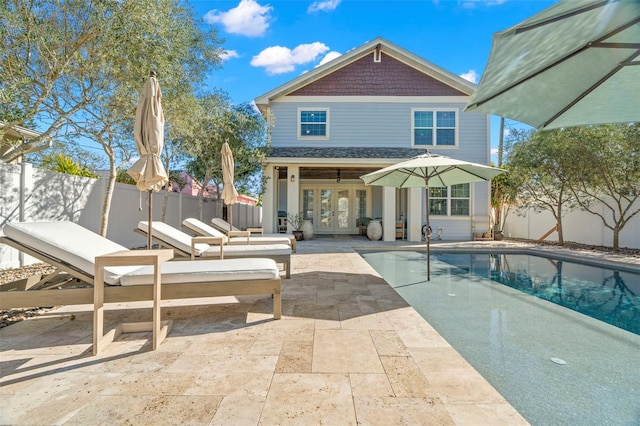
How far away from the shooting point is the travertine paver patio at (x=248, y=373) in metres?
1.83

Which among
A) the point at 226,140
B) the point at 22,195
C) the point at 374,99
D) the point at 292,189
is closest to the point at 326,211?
the point at 292,189

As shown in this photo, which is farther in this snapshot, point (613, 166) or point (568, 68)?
point (613, 166)

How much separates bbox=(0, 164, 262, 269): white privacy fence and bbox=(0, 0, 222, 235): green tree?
0.79 metres

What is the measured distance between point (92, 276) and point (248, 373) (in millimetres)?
1897

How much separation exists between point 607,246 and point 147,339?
536 inches

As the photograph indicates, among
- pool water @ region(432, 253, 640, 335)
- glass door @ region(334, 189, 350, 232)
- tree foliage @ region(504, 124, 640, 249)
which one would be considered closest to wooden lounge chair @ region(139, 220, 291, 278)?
pool water @ region(432, 253, 640, 335)

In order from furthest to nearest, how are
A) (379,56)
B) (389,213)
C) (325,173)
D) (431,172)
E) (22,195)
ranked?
(325,173), (379,56), (389,213), (431,172), (22,195)

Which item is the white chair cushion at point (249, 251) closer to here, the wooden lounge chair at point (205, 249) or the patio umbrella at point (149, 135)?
the wooden lounge chair at point (205, 249)

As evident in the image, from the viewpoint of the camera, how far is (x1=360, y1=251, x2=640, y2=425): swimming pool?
6.97ft

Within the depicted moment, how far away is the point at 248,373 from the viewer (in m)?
2.27

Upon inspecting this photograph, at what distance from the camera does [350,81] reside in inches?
526

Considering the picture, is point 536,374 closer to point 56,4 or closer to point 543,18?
point 543,18

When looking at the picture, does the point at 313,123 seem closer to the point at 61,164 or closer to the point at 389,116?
the point at 389,116

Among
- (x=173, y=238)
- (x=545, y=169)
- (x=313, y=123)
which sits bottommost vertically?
(x=173, y=238)
